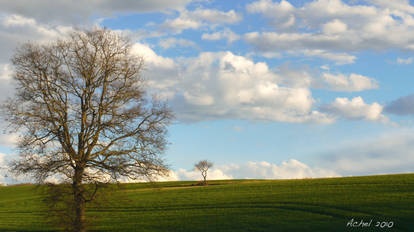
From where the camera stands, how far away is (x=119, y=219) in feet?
115

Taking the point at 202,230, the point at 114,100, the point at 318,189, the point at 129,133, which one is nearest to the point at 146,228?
the point at 202,230

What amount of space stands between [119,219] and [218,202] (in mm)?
10310

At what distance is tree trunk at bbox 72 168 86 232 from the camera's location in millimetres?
24781

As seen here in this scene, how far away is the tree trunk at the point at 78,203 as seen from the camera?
24781mm

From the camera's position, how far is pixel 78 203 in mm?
25125

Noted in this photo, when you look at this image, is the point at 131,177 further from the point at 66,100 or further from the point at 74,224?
the point at 66,100
